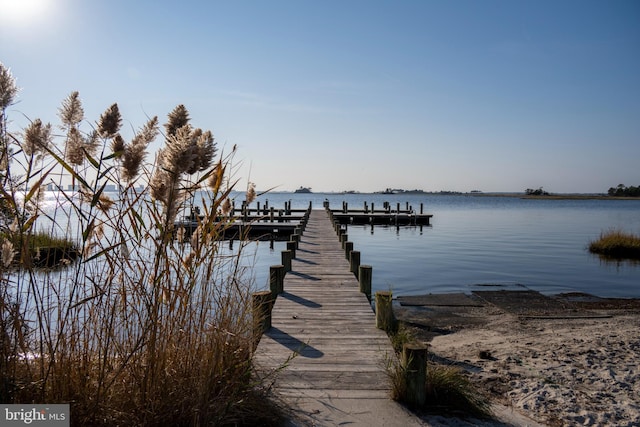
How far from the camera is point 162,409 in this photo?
2.67 m

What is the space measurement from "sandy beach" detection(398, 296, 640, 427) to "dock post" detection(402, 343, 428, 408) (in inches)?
7.3

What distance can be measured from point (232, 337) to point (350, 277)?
559 centimetres

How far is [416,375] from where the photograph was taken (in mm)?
3607

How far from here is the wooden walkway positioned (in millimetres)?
3465

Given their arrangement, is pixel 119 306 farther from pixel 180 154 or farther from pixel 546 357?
pixel 546 357

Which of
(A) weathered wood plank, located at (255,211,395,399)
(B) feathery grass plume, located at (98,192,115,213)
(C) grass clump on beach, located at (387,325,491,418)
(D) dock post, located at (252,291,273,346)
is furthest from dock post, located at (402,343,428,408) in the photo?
(B) feathery grass plume, located at (98,192,115,213)

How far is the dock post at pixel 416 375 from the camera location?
3.60m

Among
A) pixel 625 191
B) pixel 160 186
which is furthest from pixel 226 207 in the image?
pixel 625 191

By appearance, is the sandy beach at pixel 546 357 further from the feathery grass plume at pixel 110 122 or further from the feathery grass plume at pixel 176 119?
the feathery grass plume at pixel 110 122

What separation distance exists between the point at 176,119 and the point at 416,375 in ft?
8.79

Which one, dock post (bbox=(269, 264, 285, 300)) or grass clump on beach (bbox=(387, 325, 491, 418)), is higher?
dock post (bbox=(269, 264, 285, 300))

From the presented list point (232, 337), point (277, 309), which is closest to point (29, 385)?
point (232, 337)

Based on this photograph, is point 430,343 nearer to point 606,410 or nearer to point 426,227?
point 606,410

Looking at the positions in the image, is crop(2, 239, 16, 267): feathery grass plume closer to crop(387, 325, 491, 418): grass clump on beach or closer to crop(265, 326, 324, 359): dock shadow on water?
crop(265, 326, 324, 359): dock shadow on water
